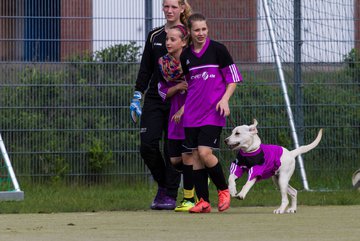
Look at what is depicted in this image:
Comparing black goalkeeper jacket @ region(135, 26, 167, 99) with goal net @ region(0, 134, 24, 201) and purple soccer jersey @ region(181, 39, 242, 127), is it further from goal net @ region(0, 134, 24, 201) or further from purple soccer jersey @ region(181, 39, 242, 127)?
goal net @ region(0, 134, 24, 201)

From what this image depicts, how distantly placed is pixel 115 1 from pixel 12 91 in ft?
5.70

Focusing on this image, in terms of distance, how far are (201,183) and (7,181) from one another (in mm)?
3519

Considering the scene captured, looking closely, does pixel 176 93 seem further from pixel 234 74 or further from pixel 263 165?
pixel 263 165

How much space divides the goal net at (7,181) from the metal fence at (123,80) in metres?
0.36

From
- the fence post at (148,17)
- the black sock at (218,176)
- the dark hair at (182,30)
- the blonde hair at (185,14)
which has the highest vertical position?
the fence post at (148,17)

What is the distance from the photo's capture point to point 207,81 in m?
8.71

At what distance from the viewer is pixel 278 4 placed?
1291 cm

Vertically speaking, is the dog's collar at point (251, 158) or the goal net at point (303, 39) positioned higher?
the goal net at point (303, 39)

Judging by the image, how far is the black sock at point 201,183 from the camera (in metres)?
8.93

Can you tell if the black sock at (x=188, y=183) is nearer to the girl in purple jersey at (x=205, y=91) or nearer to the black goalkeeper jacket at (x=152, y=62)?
the girl in purple jersey at (x=205, y=91)

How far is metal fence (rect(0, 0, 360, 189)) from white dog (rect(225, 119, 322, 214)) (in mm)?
3430

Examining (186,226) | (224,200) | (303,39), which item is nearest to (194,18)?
(224,200)

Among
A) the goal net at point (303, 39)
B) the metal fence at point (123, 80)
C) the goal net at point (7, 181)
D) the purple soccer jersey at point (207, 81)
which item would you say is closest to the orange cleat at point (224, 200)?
the purple soccer jersey at point (207, 81)

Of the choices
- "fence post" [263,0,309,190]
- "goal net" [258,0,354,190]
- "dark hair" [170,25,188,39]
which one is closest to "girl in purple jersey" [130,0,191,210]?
"dark hair" [170,25,188,39]
